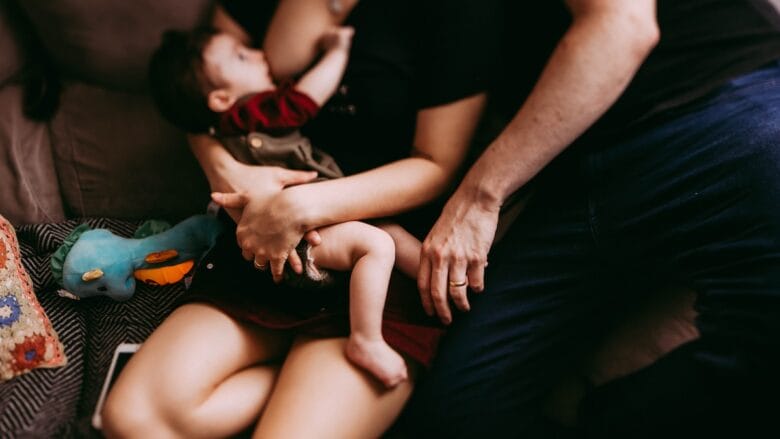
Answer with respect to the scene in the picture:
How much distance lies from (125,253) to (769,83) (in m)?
1.16

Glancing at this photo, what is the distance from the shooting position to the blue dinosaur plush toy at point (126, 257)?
114cm

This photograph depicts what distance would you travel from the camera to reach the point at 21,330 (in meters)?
1.03

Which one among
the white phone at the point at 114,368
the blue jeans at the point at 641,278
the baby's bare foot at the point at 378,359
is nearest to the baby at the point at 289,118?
the baby's bare foot at the point at 378,359

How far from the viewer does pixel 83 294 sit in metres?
1.17

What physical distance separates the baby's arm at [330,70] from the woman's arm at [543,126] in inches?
12.3

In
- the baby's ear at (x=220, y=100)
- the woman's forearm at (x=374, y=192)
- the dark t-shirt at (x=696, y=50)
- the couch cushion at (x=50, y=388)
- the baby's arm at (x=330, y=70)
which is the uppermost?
the dark t-shirt at (x=696, y=50)

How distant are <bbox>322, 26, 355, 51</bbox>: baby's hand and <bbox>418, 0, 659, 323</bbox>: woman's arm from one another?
35cm

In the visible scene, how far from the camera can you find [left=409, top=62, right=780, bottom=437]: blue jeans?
0.86m

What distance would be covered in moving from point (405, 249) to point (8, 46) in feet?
3.45

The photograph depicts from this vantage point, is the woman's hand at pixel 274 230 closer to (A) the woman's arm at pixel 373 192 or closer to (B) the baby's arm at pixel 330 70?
(A) the woman's arm at pixel 373 192

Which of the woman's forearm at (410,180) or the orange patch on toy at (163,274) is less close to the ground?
the woman's forearm at (410,180)

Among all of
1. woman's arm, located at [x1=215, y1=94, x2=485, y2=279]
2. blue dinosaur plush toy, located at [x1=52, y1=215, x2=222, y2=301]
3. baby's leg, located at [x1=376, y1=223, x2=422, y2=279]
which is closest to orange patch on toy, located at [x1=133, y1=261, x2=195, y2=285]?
blue dinosaur plush toy, located at [x1=52, y1=215, x2=222, y2=301]

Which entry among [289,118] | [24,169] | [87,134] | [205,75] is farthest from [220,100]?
[24,169]

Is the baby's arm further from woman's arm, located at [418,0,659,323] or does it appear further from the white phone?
the white phone
